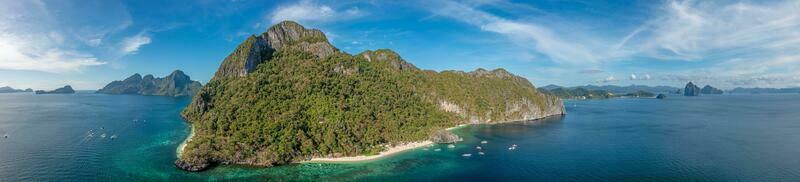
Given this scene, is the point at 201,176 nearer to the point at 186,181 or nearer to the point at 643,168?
the point at 186,181

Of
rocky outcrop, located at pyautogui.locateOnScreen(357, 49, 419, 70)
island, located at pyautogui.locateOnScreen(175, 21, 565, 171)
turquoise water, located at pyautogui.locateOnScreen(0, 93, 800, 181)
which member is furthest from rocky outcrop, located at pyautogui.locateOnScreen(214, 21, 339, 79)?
turquoise water, located at pyautogui.locateOnScreen(0, 93, 800, 181)

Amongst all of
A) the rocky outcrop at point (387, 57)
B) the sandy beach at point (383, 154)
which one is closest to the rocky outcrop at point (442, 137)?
the sandy beach at point (383, 154)

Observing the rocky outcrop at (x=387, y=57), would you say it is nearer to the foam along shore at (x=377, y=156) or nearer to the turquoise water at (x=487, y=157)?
the turquoise water at (x=487, y=157)

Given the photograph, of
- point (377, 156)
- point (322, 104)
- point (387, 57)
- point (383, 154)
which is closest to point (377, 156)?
point (377, 156)

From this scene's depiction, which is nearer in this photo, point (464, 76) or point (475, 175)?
point (475, 175)

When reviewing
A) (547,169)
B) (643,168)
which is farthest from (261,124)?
(643,168)

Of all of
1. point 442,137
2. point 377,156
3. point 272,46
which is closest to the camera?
point 377,156

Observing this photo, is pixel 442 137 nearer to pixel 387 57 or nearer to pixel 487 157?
pixel 487 157
